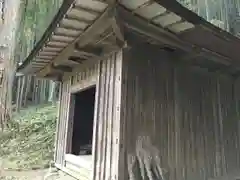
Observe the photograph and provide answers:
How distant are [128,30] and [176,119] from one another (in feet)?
5.56

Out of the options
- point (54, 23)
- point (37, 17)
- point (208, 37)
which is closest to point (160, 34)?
point (208, 37)

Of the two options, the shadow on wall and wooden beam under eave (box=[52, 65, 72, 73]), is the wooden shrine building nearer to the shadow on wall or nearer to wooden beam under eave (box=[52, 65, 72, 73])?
the shadow on wall

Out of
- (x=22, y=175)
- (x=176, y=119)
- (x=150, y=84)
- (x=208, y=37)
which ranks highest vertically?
(x=208, y=37)

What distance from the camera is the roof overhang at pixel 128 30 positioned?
265 cm

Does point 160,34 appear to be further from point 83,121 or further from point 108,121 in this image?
point 83,121

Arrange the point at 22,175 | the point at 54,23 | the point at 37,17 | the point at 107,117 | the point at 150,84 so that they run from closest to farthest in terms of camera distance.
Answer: the point at 54,23, the point at 107,117, the point at 150,84, the point at 22,175, the point at 37,17

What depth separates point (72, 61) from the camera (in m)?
4.91

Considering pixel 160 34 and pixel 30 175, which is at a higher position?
Result: pixel 160 34

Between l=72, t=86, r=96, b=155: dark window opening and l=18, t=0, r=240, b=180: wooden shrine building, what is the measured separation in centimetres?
95

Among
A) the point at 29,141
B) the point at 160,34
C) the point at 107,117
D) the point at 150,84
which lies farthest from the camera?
the point at 29,141

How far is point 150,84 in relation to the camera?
375 cm

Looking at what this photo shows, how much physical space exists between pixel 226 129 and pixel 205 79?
118 centimetres

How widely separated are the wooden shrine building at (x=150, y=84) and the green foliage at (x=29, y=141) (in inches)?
88.1

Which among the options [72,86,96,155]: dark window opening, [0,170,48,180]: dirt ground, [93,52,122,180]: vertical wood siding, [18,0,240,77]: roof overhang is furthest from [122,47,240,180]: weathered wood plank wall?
[0,170,48,180]: dirt ground
